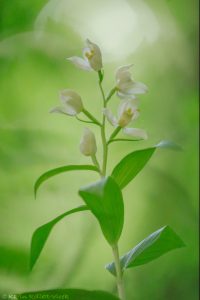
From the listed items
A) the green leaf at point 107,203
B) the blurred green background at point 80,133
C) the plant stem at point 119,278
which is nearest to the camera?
the green leaf at point 107,203

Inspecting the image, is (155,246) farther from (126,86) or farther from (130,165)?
(126,86)

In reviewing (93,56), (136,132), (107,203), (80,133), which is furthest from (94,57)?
(80,133)

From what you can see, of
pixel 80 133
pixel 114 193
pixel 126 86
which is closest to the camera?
pixel 114 193

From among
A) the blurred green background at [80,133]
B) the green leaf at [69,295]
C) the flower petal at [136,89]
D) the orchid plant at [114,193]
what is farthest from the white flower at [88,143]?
the blurred green background at [80,133]

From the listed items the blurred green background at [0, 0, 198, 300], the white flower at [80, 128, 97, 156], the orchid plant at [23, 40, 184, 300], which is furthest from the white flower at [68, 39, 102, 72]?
the blurred green background at [0, 0, 198, 300]

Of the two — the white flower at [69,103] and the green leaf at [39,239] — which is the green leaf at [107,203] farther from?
the white flower at [69,103]

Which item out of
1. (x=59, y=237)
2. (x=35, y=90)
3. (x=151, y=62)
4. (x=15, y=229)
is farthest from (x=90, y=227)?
(x=151, y=62)

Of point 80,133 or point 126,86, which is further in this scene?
point 80,133
